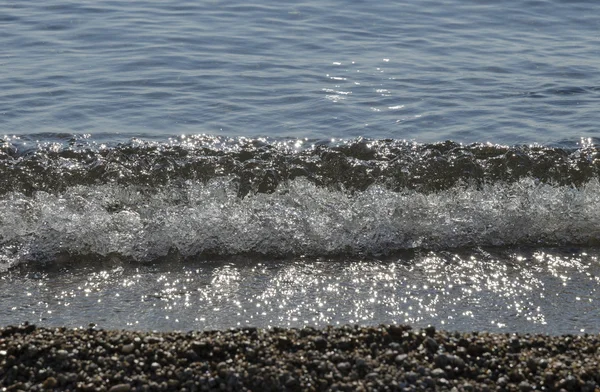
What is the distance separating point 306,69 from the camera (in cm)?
1081

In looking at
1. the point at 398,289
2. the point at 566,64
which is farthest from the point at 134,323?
the point at 566,64

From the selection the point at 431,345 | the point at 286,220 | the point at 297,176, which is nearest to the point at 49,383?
the point at 431,345

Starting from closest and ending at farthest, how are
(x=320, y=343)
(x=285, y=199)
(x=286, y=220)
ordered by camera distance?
(x=320, y=343), (x=286, y=220), (x=285, y=199)

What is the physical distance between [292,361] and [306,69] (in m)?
6.81

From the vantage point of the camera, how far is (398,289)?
5965 millimetres

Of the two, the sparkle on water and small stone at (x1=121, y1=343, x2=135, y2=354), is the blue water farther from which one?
small stone at (x1=121, y1=343, x2=135, y2=354)

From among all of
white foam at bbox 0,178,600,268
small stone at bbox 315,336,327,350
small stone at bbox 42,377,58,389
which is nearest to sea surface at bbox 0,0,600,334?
white foam at bbox 0,178,600,268

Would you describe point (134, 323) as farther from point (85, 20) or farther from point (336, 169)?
point (85, 20)

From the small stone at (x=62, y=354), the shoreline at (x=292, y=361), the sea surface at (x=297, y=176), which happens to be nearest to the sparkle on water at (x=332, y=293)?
the sea surface at (x=297, y=176)

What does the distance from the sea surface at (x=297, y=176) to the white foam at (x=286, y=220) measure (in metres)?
0.02

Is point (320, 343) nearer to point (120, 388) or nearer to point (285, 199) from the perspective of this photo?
point (120, 388)

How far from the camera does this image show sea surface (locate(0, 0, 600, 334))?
584 centimetres

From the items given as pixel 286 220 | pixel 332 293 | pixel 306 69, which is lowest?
pixel 332 293

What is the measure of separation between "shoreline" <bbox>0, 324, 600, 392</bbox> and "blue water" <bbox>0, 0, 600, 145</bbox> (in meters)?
4.21
